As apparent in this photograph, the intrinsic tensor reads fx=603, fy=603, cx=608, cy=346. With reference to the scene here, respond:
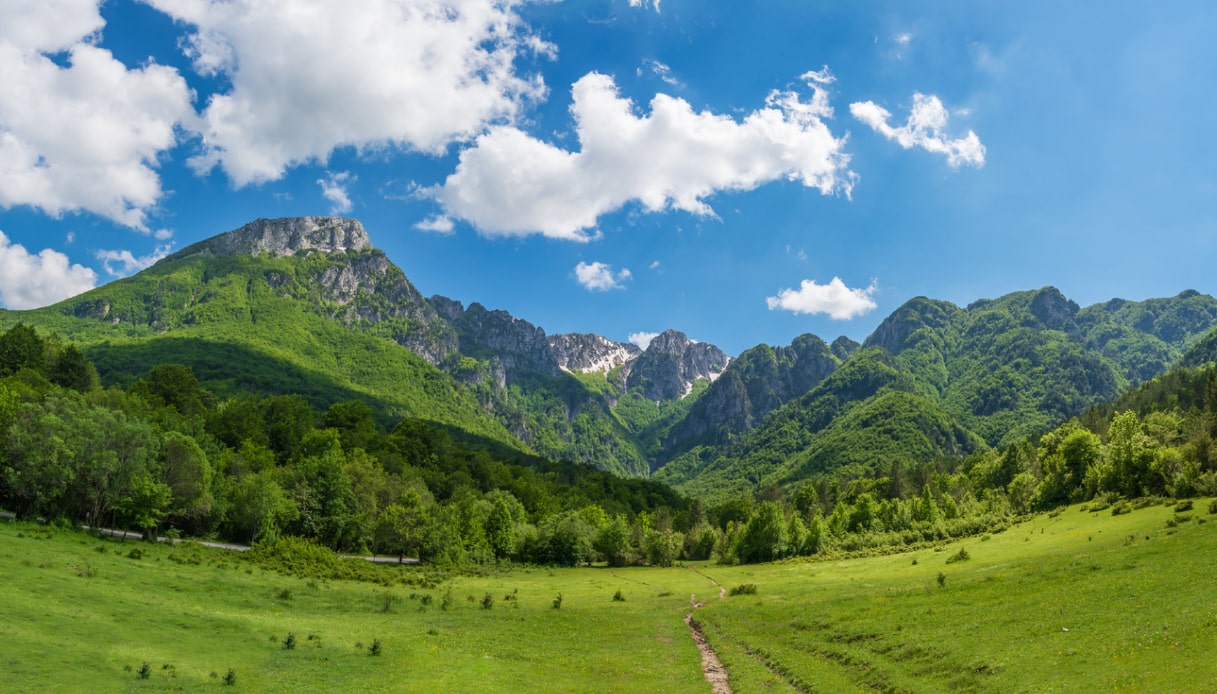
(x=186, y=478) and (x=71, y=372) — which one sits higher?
(x=71, y=372)

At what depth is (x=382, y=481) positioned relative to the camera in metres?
114

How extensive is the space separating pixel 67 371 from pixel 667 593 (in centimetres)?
12008

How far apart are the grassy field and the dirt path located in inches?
27.2

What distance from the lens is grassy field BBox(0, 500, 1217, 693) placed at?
85.9ft

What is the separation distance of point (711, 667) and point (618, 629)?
1370 cm

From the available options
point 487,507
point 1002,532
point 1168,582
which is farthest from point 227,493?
point 1002,532

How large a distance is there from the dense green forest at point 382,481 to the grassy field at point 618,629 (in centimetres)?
1241

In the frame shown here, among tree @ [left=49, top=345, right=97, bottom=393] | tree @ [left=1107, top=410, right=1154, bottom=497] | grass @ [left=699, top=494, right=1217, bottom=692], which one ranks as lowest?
grass @ [left=699, top=494, right=1217, bottom=692]

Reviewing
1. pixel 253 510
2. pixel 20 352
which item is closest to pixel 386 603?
pixel 253 510

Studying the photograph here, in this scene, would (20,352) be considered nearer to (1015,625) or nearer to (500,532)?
(500,532)

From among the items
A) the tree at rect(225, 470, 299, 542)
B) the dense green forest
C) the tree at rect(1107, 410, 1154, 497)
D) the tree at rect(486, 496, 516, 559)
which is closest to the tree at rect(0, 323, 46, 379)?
the dense green forest

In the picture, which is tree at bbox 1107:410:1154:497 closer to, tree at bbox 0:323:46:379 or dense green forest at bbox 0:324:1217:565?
dense green forest at bbox 0:324:1217:565

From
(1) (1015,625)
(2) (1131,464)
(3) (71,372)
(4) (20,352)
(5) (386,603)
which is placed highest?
(4) (20,352)

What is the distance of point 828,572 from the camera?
271ft
